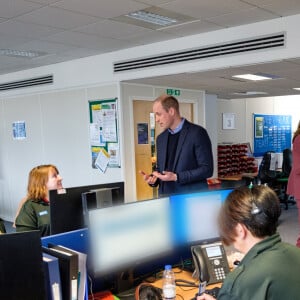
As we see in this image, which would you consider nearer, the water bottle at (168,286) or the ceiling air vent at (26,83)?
the water bottle at (168,286)

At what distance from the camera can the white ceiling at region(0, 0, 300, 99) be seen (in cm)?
287

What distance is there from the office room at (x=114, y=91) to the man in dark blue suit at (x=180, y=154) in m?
0.93

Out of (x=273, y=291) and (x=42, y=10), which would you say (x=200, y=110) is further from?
(x=273, y=291)

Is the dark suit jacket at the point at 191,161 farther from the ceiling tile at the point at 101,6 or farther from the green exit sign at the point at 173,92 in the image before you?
the green exit sign at the point at 173,92

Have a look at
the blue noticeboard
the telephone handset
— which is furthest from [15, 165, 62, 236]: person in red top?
the blue noticeboard

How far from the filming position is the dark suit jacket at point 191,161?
2537 millimetres

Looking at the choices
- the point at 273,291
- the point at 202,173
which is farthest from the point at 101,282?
the point at 202,173

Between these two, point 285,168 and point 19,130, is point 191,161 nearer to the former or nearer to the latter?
point 19,130

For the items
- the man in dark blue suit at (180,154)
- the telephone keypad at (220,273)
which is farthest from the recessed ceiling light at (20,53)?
the telephone keypad at (220,273)

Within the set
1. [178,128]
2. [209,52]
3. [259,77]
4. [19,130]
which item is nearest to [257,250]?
[178,128]

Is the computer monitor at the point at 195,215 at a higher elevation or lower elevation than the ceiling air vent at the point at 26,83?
lower

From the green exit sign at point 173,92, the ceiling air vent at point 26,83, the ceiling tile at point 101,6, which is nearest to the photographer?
the ceiling tile at point 101,6

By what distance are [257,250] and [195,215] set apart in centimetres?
76

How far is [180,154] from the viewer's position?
8.63 feet
